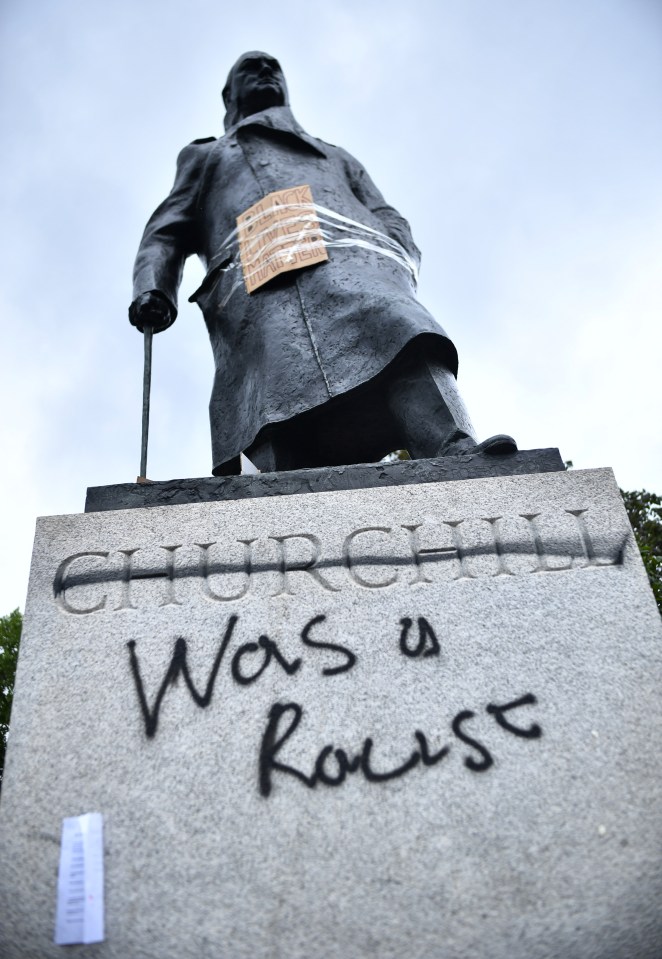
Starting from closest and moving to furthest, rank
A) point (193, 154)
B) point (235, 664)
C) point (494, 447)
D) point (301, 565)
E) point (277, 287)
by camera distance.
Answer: point (235, 664), point (301, 565), point (494, 447), point (277, 287), point (193, 154)

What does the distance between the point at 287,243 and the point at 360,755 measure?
2388 mm

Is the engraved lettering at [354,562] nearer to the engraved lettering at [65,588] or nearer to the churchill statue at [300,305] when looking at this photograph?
the churchill statue at [300,305]

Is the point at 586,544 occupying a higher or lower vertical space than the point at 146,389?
lower

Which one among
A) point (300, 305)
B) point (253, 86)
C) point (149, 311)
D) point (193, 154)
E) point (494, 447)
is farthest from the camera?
point (253, 86)

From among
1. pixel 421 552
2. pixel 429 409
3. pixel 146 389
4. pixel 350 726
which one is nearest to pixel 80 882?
pixel 350 726

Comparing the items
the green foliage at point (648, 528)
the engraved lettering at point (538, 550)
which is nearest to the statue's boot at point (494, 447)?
the engraved lettering at point (538, 550)

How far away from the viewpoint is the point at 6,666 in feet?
34.6

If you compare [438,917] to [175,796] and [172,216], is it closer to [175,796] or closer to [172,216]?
[175,796]

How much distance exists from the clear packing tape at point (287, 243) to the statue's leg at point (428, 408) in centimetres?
77

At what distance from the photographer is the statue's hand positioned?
11.9 feet

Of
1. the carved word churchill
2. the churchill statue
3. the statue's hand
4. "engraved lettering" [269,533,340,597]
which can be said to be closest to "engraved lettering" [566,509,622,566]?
the carved word churchill

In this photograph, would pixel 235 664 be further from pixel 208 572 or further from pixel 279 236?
pixel 279 236

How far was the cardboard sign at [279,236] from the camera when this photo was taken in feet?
11.6

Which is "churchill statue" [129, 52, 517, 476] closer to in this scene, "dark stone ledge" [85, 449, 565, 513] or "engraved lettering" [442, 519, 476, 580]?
"dark stone ledge" [85, 449, 565, 513]
